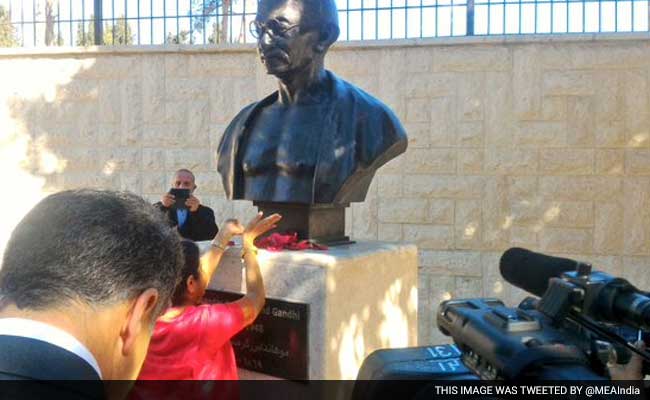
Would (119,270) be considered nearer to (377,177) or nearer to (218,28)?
(377,177)

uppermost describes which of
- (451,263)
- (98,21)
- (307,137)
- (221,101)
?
(98,21)

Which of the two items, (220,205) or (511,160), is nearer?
(511,160)

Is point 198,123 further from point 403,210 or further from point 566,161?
point 566,161

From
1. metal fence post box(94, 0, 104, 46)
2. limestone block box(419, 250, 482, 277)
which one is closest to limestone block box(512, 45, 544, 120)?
limestone block box(419, 250, 482, 277)

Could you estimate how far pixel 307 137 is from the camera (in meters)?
3.55

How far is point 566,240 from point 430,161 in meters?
1.37

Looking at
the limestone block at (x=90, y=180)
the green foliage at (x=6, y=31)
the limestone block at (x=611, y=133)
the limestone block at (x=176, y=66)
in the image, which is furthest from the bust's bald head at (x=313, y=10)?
the green foliage at (x=6, y=31)

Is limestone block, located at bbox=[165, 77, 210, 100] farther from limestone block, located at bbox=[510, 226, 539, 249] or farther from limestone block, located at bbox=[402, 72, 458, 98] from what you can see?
limestone block, located at bbox=[510, 226, 539, 249]

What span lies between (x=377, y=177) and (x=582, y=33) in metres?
2.17

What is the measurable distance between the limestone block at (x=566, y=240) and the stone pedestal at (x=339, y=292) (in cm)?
295

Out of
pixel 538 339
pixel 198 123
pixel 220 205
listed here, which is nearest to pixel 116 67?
pixel 198 123

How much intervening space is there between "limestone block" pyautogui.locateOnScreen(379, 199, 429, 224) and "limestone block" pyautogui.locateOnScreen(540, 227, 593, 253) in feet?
3.48

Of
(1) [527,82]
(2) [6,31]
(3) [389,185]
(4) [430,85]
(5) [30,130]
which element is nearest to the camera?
(1) [527,82]

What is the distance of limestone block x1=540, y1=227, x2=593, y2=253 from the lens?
6242mm
